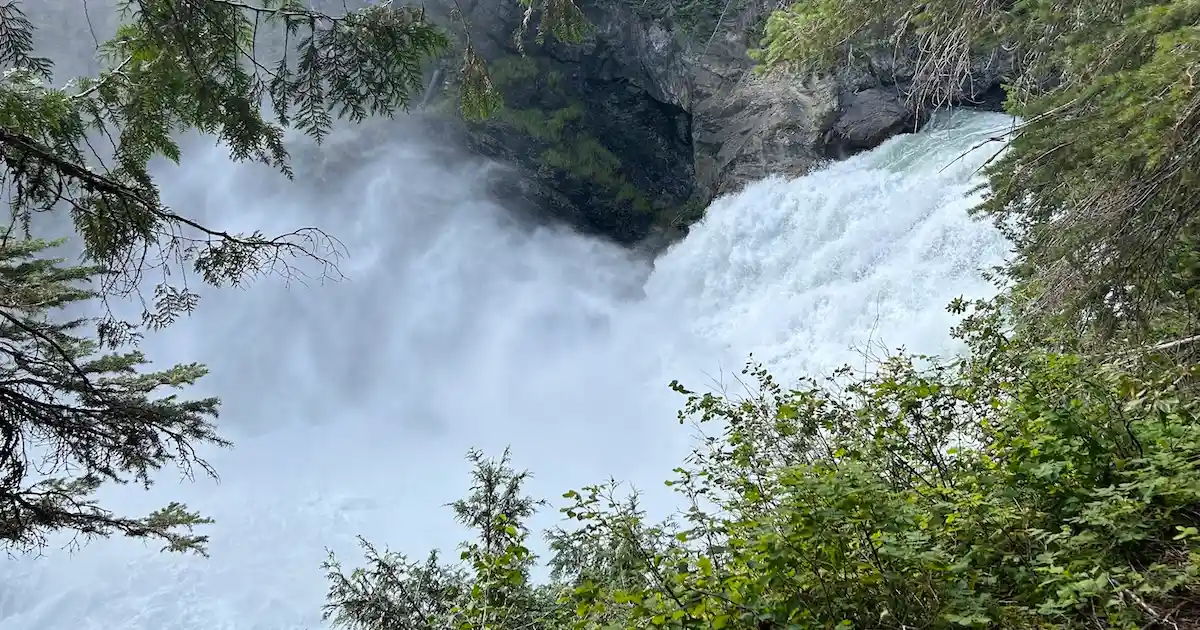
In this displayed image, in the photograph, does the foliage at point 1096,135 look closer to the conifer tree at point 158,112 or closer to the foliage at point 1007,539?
the foliage at point 1007,539

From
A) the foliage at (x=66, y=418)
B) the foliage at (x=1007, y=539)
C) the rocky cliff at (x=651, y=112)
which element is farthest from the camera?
the rocky cliff at (x=651, y=112)

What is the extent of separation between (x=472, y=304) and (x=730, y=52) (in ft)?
28.4

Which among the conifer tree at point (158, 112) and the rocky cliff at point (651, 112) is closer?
the conifer tree at point (158, 112)

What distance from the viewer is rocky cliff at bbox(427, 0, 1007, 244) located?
15.9 m

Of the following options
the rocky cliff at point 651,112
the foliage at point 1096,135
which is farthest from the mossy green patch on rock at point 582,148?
the foliage at point 1096,135

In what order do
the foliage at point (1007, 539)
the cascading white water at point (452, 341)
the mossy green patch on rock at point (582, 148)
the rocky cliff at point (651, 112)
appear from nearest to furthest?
the foliage at point (1007, 539) → the cascading white water at point (452, 341) → the rocky cliff at point (651, 112) → the mossy green patch on rock at point (582, 148)


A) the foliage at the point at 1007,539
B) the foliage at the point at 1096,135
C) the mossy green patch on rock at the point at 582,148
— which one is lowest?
the foliage at the point at 1007,539

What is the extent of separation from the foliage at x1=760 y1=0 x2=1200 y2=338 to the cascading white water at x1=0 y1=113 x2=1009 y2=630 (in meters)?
6.01

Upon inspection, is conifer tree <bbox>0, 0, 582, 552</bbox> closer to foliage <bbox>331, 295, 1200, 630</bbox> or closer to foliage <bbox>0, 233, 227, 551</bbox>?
foliage <bbox>0, 233, 227, 551</bbox>

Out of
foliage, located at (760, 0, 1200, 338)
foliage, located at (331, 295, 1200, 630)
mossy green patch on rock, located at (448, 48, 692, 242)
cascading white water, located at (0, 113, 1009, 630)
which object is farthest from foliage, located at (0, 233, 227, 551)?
mossy green patch on rock, located at (448, 48, 692, 242)

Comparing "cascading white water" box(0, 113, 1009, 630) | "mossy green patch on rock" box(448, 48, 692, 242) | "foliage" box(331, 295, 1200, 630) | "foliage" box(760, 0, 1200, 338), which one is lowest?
"foliage" box(331, 295, 1200, 630)

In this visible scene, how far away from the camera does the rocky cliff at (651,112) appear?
15.9 meters

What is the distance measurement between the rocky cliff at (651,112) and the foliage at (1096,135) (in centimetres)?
1167

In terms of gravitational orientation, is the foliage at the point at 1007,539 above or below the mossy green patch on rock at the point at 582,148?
below
